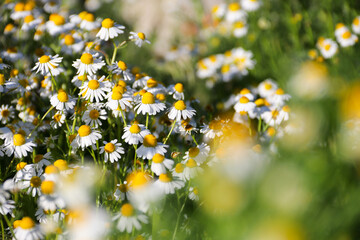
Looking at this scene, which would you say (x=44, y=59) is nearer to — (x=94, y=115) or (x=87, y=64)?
(x=87, y=64)

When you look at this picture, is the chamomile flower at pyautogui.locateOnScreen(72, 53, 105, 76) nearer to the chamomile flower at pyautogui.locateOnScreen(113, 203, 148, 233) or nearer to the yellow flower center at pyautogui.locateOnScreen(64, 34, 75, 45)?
the yellow flower center at pyautogui.locateOnScreen(64, 34, 75, 45)

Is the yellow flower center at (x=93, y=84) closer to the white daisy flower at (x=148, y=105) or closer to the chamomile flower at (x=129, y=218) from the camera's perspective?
the white daisy flower at (x=148, y=105)

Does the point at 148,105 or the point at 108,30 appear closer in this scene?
the point at 148,105

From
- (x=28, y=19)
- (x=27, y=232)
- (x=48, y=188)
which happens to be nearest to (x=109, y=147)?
(x=48, y=188)

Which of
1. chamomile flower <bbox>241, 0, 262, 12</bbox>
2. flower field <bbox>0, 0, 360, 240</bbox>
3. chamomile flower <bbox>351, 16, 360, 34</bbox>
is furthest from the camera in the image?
chamomile flower <bbox>241, 0, 262, 12</bbox>

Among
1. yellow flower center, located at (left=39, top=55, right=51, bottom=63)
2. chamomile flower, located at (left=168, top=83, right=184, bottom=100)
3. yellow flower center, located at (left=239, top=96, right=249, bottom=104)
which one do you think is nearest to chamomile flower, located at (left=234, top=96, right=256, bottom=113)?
yellow flower center, located at (left=239, top=96, right=249, bottom=104)

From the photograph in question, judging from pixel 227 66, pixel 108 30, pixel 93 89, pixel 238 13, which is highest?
pixel 108 30

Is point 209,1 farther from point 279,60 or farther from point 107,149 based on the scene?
point 107,149
